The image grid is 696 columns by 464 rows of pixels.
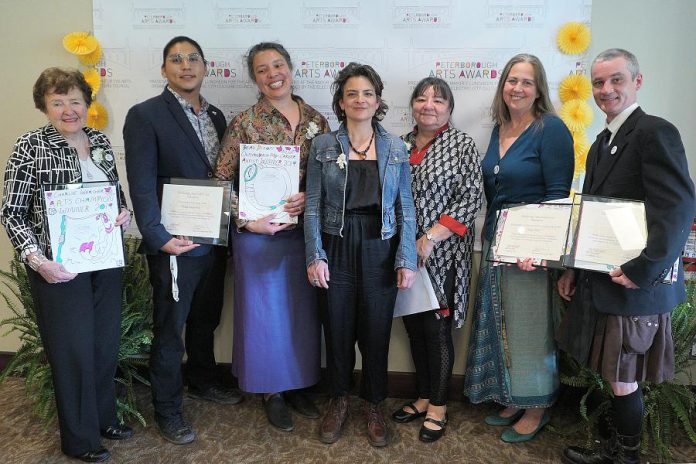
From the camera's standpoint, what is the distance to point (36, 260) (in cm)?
174

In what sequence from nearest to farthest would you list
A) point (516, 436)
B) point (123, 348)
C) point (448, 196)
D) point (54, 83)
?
point (54, 83)
point (448, 196)
point (516, 436)
point (123, 348)

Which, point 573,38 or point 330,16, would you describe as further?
point 330,16

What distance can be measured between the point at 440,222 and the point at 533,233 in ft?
1.26

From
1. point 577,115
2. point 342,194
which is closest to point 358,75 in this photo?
point 342,194

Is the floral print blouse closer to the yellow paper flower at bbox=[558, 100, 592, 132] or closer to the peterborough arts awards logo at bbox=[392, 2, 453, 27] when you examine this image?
the peterborough arts awards logo at bbox=[392, 2, 453, 27]

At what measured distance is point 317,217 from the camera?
1968mm

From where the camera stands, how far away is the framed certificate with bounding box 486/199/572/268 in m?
1.83

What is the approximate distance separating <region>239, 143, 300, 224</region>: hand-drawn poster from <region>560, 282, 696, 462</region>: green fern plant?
4.96 ft

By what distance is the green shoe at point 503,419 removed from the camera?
2312 mm

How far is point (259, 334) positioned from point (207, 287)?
40 cm

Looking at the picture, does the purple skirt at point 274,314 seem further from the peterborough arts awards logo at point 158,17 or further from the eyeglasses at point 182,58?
the peterborough arts awards logo at point 158,17

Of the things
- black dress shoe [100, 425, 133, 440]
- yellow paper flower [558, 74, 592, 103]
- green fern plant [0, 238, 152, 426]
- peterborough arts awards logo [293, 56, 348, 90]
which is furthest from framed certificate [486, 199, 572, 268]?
black dress shoe [100, 425, 133, 440]

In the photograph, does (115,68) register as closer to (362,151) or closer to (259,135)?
(259,135)

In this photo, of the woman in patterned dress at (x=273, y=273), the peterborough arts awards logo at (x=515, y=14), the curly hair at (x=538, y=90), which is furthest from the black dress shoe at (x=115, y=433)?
the peterborough arts awards logo at (x=515, y=14)
